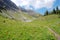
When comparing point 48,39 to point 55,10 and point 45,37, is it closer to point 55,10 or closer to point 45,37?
point 45,37

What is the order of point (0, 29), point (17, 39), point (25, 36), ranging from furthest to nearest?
point (0, 29) < point (25, 36) < point (17, 39)

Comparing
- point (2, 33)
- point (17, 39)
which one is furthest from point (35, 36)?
point (2, 33)

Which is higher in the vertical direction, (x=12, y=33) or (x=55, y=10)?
(x=12, y=33)

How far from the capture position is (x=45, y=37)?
33219mm

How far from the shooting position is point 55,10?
14488 centimetres

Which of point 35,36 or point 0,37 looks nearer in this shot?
point 0,37

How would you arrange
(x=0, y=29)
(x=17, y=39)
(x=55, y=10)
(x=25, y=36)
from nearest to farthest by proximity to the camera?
(x=17, y=39) → (x=25, y=36) → (x=0, y=29) → (x=55, y=10)

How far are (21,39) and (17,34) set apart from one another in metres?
3.37

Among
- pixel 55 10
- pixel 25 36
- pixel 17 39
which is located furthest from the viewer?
pixel 55 10

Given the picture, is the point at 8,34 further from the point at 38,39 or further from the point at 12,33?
the point at 38,39

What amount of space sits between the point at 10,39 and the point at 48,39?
844 cm

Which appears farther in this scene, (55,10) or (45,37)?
(55,10)

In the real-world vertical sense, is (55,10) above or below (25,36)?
below

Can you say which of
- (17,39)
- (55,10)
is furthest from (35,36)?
(55,10)
